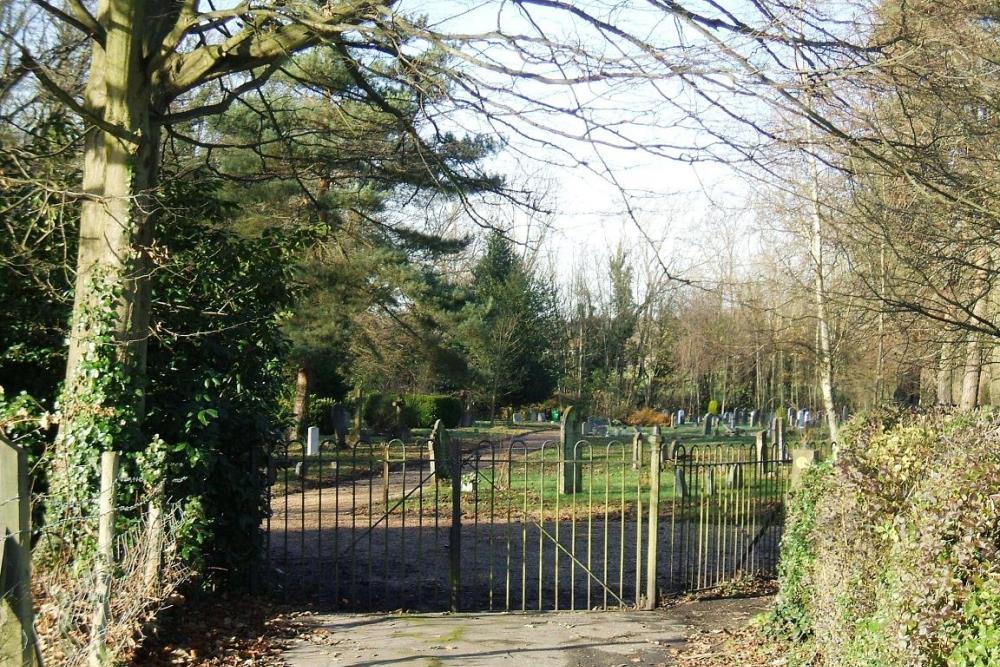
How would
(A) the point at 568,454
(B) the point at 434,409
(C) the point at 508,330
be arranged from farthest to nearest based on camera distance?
(C) the point at 508,330 < (B) the point at 434,409 < (A) the point at 568,454

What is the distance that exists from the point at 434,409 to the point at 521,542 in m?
A: 22.5

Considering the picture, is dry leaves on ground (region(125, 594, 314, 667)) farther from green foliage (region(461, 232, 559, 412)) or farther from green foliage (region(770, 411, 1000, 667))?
green foliage (region(461, 232, 559, 412))

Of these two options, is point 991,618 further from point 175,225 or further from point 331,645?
point 175,225

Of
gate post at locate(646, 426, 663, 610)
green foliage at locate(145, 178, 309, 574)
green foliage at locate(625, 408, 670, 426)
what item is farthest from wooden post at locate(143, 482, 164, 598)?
green foliage at locate(625, 408, 670, 426)

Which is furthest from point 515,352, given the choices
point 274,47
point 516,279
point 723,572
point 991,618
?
point 991,618

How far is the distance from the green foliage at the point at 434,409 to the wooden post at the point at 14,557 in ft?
99.5

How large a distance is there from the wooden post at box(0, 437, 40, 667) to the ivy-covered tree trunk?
120 inches

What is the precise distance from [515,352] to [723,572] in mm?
30302

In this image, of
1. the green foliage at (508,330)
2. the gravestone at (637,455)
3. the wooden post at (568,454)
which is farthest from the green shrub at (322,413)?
the gravestone at (637,455)

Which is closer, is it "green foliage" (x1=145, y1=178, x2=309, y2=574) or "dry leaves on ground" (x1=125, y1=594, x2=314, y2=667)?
"dry leaves on ground" (x1=125, y1=594, x2=314, y2=667)

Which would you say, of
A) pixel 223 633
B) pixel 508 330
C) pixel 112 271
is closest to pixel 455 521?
pixel 223 633

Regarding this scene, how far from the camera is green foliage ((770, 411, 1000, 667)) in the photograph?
11.3 ft

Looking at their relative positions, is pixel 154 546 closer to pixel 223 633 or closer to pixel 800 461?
pixel 223 633

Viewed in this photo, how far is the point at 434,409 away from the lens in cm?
3544
